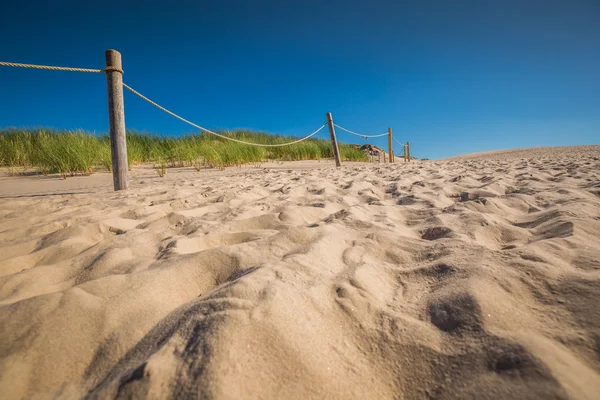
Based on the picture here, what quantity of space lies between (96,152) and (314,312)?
6185 mm

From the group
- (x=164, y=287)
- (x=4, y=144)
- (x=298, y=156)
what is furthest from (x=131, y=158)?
(x=164, y=287)

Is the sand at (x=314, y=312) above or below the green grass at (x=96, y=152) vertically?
below

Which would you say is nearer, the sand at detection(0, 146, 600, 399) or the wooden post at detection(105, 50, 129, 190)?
the sand at detection(0, 146, 600, 399)

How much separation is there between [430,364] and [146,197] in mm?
2714

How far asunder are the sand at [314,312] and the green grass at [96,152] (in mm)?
4495

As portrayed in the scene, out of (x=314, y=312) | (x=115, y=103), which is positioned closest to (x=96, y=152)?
(x=115, y=103)

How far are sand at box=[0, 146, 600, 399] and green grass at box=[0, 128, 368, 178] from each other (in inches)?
177

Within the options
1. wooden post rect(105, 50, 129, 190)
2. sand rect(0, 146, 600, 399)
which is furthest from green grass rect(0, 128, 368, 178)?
Result: sand rect(0, 146, 600, 399)

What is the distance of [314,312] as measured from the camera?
31.5 inches

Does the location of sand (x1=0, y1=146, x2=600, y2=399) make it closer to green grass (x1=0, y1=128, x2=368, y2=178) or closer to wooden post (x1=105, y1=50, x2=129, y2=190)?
wooden post (x1=105, y1=50, x2=129, y2=190)

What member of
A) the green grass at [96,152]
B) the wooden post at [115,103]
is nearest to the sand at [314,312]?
the wooden post at [115,103]

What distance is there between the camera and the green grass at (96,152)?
5070 millimetres

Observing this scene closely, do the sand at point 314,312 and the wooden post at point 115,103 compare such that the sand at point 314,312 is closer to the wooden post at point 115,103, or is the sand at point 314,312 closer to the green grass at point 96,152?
the wooden post at point 115,103

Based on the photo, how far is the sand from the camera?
1.98 ft
